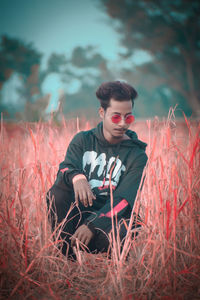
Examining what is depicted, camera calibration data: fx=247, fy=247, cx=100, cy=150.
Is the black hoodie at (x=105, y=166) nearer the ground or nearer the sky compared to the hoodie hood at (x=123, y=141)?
nearer the ground

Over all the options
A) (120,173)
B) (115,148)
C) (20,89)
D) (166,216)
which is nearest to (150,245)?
(166,216)

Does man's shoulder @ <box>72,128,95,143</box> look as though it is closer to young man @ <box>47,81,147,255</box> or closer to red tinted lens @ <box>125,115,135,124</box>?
young man @ <box>47,81,147,255</box>

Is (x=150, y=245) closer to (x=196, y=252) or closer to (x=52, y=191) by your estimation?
(x=196, y=252)

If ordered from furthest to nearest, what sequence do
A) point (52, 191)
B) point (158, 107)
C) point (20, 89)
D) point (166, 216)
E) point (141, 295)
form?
point (158, 107) → point (20, 89) → point (52, 191) → point (166, 216) → point (141, 295)

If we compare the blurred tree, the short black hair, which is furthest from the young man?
the blurred tree

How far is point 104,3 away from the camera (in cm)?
1135

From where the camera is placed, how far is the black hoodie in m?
1.28

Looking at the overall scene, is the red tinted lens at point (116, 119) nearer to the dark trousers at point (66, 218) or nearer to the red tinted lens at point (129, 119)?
the red tinted lens at point (129, 119)

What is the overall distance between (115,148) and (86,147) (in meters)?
0.17

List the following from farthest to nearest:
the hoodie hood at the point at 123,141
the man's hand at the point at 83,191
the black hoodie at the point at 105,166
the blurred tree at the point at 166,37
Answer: the blurred tree at the point at 166,37
the hoodie hood at the point at 123,141
the black hoodie at the point at 105,166
the man's hand at the point at 83,191

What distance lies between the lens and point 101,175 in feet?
4.59

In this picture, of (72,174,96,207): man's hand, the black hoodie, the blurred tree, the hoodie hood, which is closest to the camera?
(72,174,96,207): man's hand

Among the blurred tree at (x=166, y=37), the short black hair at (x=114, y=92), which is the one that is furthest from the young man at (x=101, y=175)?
the blurred tree at (x=166, y=37)

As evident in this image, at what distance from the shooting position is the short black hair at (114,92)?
135 cm
